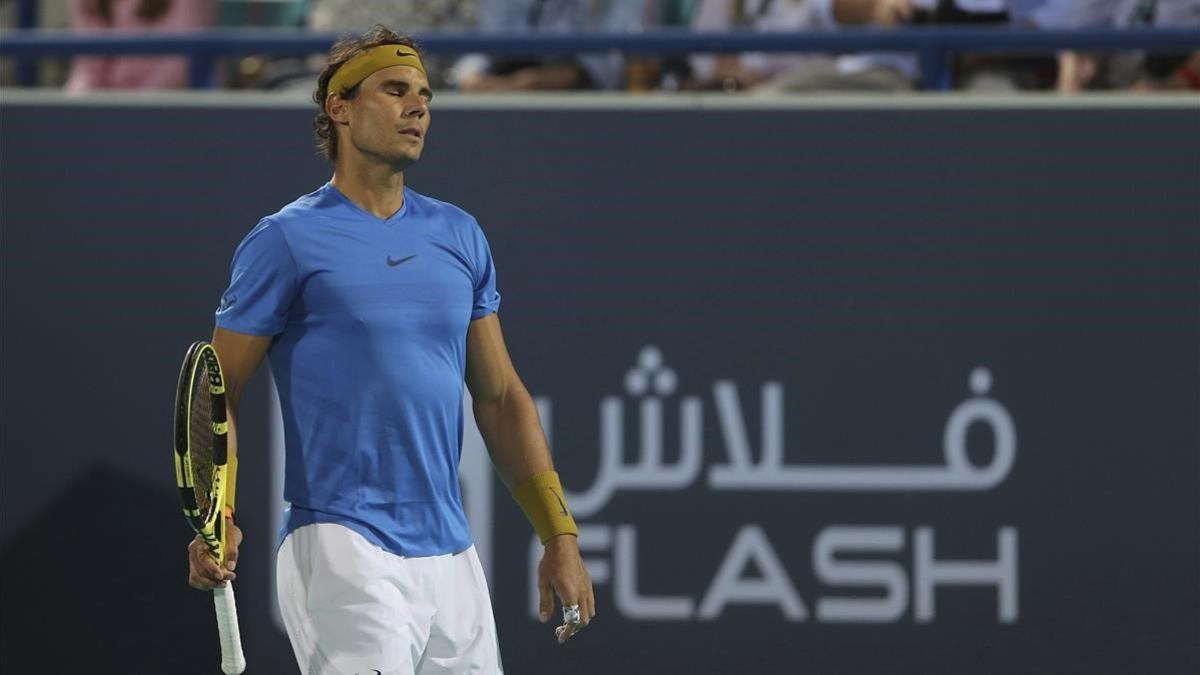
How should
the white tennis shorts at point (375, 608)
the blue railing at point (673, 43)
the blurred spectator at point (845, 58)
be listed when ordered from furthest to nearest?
the blurred spectator at point (845, 58), the blue railing at point (673, 43), the white tennis shorts at point (375, 608)

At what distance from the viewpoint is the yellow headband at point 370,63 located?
4125 millimetres

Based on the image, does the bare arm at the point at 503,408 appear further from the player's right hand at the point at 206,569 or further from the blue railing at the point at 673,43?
the blue railing at the point at 673,43

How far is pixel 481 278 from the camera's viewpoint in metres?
4.27

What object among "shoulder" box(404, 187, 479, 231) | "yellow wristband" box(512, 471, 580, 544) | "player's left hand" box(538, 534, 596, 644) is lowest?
"player's left hand" box(538, 534, 596, 644)

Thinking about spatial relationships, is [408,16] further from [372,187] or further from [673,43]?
[372,187]

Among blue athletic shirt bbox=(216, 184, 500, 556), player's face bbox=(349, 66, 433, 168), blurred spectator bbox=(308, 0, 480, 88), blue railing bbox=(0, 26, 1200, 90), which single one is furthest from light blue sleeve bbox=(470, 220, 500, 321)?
blurred spectator bbox=(308, 0, 480, 88)

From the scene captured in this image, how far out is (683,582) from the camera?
6.05 metres

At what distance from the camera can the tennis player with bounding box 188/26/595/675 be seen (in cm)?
402

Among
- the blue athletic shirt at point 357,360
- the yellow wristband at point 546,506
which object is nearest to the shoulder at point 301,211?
the blue athletic shirt at point 357,360

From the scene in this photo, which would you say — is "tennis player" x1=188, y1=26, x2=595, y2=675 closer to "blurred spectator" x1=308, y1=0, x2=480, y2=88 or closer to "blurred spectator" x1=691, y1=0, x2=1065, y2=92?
"blurred spectator" x1=691, y1=0, x2=1065, y2=92

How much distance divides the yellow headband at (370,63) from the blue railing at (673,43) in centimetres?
205

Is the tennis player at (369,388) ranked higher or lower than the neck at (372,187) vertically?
lower

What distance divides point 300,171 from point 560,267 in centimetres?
84

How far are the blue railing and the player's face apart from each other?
209 cm
